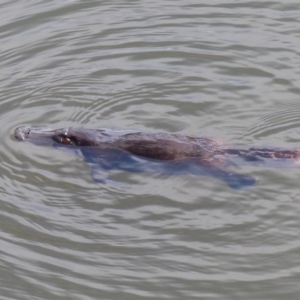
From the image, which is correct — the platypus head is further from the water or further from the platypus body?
the water

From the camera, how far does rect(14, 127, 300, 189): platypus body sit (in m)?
7.30

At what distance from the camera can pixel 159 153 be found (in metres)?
7.46

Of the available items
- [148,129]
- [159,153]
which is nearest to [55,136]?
[148,129]

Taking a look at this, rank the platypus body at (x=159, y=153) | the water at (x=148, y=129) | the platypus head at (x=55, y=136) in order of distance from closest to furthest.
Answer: the water at (x=148, y=129) < the platypus body at (x=159, y=153) < the platypus head at (x=55, y=136)

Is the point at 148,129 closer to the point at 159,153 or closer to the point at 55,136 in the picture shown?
the point at 159,153

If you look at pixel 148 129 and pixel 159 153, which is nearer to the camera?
pixel 159 153

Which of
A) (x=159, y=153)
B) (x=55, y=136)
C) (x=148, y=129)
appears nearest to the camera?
(x=159, y=153)

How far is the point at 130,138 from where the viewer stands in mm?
7621

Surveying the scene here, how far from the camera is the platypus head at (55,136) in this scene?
7.82 m

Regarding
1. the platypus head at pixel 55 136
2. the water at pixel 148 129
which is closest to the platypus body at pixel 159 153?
the platypus head at pixel 55 136

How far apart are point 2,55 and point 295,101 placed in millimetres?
3668

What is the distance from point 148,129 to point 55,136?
93 cm

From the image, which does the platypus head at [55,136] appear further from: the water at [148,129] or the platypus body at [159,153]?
the water at [148,129]

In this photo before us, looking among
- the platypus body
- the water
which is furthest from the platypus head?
the water
